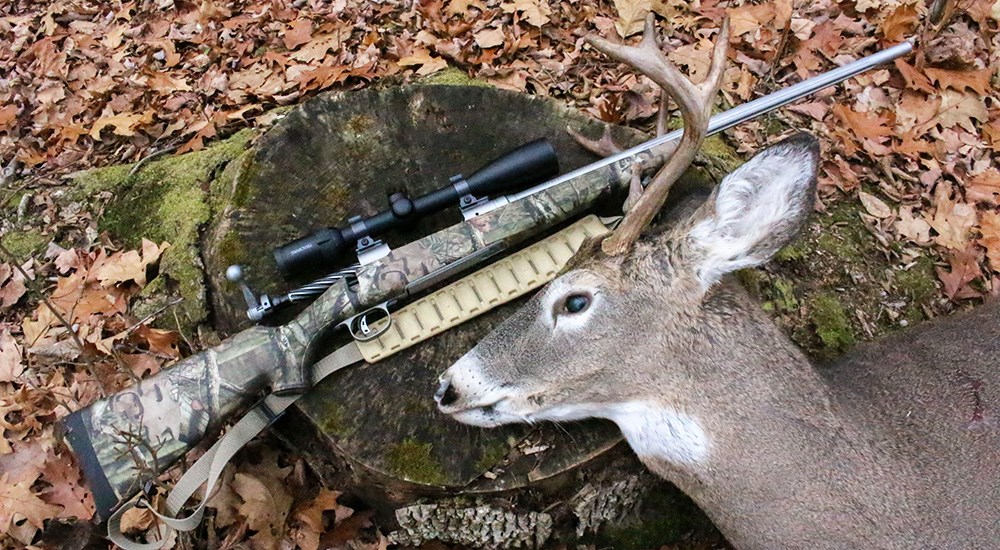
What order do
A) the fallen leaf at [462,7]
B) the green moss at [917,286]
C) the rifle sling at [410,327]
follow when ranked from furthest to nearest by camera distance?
the fallen leaf at [462,7]
the green moss at [917,286]
the rifle sling at [410,327]

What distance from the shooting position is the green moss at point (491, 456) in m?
3.16

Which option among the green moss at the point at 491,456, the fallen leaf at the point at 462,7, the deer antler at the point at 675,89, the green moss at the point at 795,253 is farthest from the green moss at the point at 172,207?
the green moss at the point at 795,253

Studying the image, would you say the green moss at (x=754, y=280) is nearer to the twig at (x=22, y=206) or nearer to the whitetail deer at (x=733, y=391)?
the whitetail deer at (x=733, y=391)

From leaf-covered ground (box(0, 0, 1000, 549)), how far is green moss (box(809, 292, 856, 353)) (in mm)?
719

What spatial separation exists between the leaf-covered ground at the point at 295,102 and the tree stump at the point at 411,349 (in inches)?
20.8

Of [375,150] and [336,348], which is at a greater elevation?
[375,150]

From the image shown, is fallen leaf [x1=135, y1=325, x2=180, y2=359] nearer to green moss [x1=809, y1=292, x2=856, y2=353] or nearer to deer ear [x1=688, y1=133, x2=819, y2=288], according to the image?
deer ear [x1=688, y1=133, x2=819, y2=288]

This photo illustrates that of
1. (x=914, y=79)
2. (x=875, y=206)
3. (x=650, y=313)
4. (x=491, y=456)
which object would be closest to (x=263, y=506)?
(x=491, y=456)

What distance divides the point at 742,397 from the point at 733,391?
0.04 metres

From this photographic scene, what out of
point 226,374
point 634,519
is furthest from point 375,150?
point 634,519

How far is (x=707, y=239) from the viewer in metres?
2.95

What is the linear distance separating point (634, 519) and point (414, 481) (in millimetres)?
1267

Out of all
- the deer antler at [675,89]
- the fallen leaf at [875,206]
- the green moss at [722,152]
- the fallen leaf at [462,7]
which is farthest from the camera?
the fallen leaf at [462,7]

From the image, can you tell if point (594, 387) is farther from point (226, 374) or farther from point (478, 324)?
point (226, 374)
